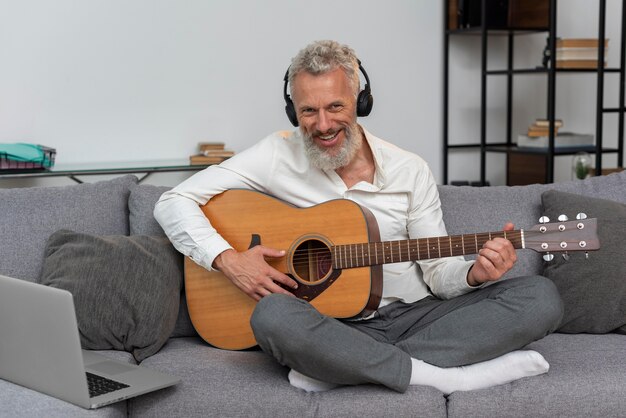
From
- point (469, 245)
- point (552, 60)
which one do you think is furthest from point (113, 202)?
point (552, 60)

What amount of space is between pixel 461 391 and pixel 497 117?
11.1 feet

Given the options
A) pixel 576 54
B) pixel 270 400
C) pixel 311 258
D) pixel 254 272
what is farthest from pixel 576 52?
pixel 270 400

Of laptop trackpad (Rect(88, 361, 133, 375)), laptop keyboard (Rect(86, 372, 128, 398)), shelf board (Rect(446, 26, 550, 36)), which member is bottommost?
laptop trackpad (Rect(88, 361, 133, 375))

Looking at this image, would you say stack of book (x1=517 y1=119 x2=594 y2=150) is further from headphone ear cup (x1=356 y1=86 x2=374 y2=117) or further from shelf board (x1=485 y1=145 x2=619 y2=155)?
headphone ear cup (x1=356 y1=86 x2=374 y2=117)

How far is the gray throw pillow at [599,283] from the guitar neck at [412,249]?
39 cm

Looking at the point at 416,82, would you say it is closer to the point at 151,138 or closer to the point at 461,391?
the point at 151,138

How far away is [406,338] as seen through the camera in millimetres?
2154

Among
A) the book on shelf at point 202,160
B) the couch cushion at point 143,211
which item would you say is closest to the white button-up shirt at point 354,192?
the couch cushion at point 143,211

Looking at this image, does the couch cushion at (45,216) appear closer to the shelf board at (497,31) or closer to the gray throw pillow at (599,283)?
the gray throw pillow at (599,283)

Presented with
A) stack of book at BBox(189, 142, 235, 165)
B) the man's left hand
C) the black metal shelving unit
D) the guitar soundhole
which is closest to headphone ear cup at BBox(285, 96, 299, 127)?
the guitar soundhole

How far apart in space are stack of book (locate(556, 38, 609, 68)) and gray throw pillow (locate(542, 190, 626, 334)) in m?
2.19

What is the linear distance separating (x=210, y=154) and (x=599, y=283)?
7.37 ft

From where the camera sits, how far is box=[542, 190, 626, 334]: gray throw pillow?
226cm

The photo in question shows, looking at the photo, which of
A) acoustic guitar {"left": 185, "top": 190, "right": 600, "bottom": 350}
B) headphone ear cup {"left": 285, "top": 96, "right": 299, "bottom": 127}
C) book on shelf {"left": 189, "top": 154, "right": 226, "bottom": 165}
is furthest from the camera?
book on shelf {"left": 189, "top": 154, "right": 226, "bottom": 165}
